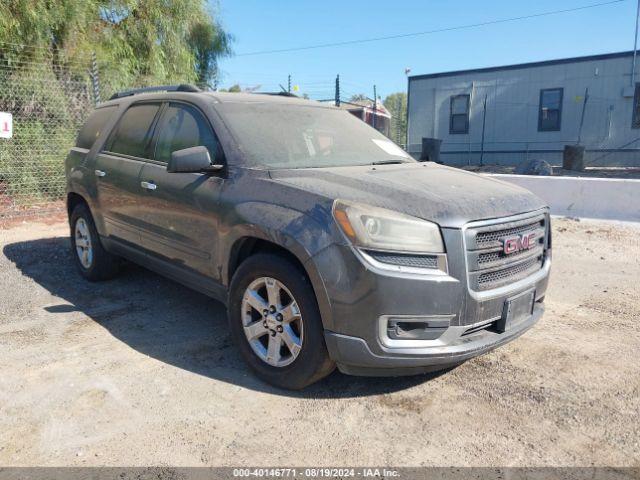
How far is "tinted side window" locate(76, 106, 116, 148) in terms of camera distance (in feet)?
17.8

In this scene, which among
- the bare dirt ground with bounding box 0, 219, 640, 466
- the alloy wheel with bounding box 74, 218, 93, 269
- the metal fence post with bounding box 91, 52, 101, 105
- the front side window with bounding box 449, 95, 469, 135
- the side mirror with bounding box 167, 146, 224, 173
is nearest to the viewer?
the bare dirt ground with bounding box 0, 219, 640, 466

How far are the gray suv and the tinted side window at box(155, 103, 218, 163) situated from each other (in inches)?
0.6

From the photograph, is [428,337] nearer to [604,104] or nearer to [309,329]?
[309,329]

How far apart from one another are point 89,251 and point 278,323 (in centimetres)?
316

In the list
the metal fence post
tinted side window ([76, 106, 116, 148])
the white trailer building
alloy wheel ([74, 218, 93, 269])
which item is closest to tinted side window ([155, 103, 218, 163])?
tinted side window ([76, 106, 116, 148])

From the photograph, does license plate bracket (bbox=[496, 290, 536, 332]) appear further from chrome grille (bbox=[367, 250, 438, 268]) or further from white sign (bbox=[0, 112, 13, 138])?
white sign (bbox=[0, 112, 13, 138])

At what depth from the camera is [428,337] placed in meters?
2.93

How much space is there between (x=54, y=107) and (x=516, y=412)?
9989mm

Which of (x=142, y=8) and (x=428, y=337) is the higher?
(x=142, y=8)

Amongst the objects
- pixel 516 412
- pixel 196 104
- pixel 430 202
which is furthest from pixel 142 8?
pixel 516 412

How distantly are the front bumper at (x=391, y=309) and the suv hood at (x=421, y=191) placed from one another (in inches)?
7.1

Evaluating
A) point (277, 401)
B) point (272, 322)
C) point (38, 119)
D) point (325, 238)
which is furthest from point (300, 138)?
point (38, 119)

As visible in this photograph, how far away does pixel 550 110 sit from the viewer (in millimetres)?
20609

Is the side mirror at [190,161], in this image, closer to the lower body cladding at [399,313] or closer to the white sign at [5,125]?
the lower body cladding at [399,313]
